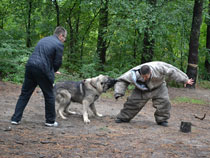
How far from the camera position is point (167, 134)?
561 cm

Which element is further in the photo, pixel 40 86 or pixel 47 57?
pixel 40 86

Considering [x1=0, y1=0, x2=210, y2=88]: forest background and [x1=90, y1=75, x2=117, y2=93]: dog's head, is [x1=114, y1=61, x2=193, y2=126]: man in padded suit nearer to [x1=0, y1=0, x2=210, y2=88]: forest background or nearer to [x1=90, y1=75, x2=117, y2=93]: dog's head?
[x1=90, y1=75, x2=117, y2=93]: dog's head

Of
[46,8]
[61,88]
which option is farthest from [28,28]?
[61,88]

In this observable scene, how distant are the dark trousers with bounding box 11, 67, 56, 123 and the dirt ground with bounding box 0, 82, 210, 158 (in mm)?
269

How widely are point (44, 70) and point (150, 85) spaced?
2557 mm

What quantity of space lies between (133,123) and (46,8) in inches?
528

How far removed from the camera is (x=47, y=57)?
17.6ft

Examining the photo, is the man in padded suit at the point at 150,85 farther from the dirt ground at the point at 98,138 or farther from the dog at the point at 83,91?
the dog at the point at 83,91

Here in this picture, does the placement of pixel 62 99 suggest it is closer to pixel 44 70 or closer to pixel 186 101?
pixel 44 70

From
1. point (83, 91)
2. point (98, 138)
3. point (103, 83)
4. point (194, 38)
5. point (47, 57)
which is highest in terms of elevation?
point (194, 38)

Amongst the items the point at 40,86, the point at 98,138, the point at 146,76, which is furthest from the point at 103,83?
the point at 98,138

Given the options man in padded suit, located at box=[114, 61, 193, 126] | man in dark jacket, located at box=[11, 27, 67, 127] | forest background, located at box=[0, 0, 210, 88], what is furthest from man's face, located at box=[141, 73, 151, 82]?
forest background, located at box=[0, 0, 210, 88]

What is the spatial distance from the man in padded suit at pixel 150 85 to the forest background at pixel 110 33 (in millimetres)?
3566

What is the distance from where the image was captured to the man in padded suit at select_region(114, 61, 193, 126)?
6.09 metres
